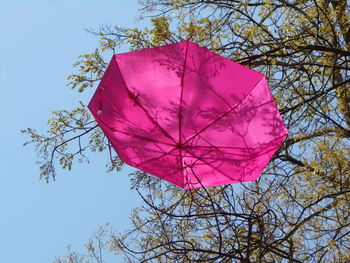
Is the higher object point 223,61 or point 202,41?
point 202,41

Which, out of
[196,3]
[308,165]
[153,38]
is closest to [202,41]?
[153,38]

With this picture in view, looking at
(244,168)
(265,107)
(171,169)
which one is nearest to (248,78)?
(265,107)

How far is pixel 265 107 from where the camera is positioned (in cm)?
471

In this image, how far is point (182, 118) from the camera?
4.54 metres

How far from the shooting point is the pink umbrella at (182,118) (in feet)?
14.7

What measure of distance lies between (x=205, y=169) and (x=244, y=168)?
41 cm

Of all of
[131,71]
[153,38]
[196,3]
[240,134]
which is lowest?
[240,134]

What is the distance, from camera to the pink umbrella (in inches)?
177

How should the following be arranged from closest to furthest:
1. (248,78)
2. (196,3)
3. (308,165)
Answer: (248,78) < (308,165) < (196,3)

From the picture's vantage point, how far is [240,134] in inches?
179

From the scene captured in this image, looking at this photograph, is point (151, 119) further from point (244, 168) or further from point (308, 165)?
point (308, 165)

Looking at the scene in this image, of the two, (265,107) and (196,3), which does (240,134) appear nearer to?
(265,107)

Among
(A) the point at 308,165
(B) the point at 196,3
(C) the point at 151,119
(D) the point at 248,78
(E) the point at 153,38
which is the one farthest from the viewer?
(B) the point at 196,3

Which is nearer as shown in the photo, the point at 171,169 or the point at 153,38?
the point at 171,169
